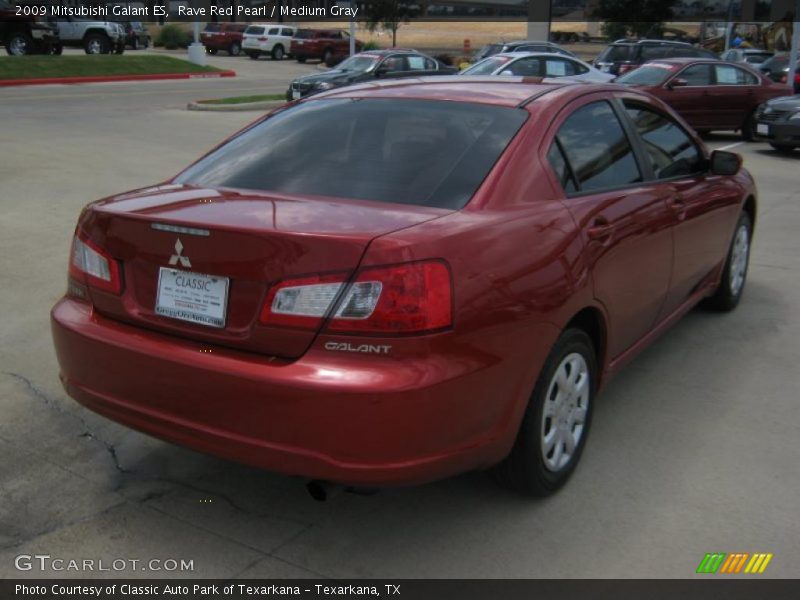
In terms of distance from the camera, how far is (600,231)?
11.9ft

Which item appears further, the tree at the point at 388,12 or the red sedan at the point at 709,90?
the tree at the point at 388,12

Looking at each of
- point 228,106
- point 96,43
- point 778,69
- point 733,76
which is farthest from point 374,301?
point 96,43

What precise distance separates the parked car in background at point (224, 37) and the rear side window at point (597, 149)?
4636 centimetres

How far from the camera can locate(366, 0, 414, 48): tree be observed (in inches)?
1939

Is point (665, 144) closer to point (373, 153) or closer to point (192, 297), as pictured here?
point (373, 153)

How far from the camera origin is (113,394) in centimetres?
316

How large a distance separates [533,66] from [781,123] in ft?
19.0

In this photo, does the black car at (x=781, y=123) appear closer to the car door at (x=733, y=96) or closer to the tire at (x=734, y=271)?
the car door at (x=733, y=96)

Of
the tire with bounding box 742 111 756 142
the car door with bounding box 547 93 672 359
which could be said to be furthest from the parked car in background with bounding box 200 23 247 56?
the car door with bounding box 547 93 672 359

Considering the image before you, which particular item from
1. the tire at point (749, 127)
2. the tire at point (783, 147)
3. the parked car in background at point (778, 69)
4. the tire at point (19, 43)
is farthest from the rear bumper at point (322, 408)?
the tire at point (19, 43)

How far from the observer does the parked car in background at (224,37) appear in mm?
47656

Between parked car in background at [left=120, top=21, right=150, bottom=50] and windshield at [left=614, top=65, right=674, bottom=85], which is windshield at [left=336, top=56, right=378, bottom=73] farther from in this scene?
parked car in background at [left=120, top=21, right=150, bottom=50]

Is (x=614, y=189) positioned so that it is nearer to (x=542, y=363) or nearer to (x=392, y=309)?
(x=542, y=363)

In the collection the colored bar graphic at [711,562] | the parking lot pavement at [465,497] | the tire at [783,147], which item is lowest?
the colored bar graphic at [711,562]
